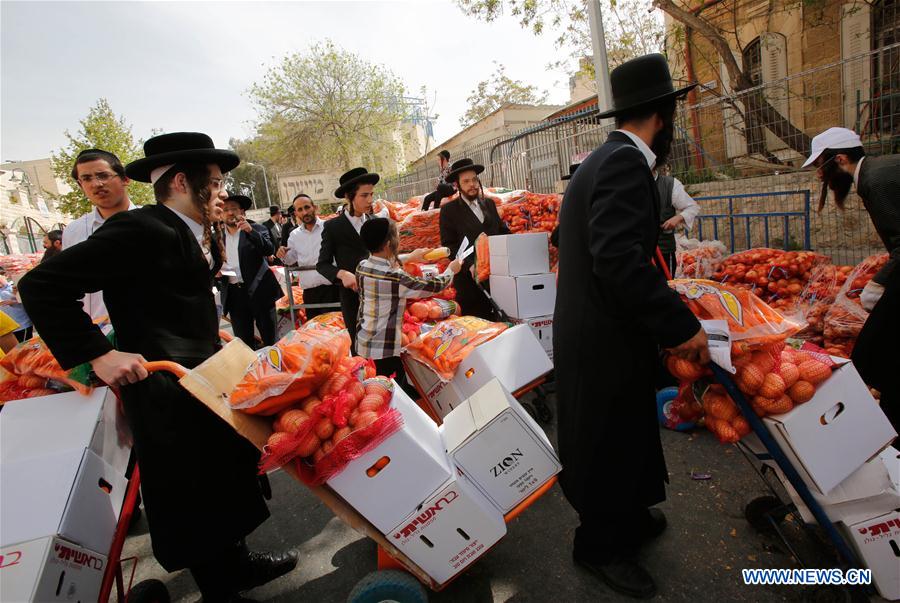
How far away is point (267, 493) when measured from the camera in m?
2.35

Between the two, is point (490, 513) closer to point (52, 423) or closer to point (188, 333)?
point (188, 333)

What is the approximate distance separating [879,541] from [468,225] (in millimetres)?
3795

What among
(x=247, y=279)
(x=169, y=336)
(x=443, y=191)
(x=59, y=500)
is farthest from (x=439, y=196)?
(x=59, y=500)

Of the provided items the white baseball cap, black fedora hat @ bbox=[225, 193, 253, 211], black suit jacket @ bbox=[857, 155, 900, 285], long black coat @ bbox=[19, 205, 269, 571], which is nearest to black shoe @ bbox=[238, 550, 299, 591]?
long black coat @ bbox=[19, 205, 269, 571]

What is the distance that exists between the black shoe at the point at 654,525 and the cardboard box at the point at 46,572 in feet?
8.08

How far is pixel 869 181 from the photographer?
97.0 inches

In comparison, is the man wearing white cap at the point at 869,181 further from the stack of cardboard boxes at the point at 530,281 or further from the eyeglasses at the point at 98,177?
the eyeglasses at the point at 98,177

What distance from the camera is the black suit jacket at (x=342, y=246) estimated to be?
14.1 feet

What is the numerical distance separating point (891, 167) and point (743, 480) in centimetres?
187

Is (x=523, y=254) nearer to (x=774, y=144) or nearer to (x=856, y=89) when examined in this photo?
(x=856, y=89)

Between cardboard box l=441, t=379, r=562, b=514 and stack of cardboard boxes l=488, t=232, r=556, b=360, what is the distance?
1888 mm

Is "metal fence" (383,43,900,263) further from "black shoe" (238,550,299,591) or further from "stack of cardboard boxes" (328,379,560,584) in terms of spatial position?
"black shoe" (238,550,299,591)

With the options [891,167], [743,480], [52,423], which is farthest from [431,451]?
[891,167]

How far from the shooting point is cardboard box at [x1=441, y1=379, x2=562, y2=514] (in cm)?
213
